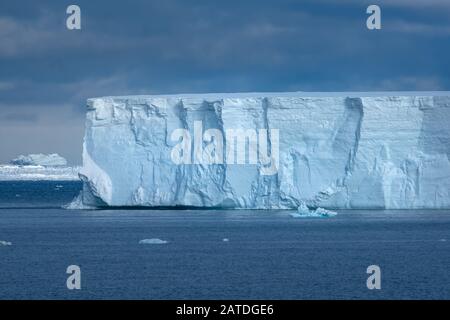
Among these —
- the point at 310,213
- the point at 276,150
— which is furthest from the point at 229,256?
the point at 276,150

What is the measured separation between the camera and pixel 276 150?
121ft

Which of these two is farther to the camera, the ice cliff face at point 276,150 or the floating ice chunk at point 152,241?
the ice cliff face at point 276,150

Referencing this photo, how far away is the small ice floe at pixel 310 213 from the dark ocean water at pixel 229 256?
0.95 feet

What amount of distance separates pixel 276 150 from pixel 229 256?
10.4m

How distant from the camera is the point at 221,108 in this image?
36969mm

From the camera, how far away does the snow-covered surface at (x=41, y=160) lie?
331 ft

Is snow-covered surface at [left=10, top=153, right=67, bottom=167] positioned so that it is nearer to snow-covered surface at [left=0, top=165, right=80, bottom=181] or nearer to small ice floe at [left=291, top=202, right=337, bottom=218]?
snow-covered surface at [left=0, top=165, right=80, bottom=181]

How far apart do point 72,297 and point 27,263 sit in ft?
18.2

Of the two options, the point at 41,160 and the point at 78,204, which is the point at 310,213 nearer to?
the point at 78,204

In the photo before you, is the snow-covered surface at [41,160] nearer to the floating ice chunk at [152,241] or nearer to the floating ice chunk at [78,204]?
the floating ice chunk at [78,204]

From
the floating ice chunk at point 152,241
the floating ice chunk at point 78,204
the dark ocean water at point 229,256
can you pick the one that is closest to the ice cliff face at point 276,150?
the dark ocean water at point 229,256

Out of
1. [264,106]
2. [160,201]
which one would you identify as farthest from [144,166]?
[264,106]
